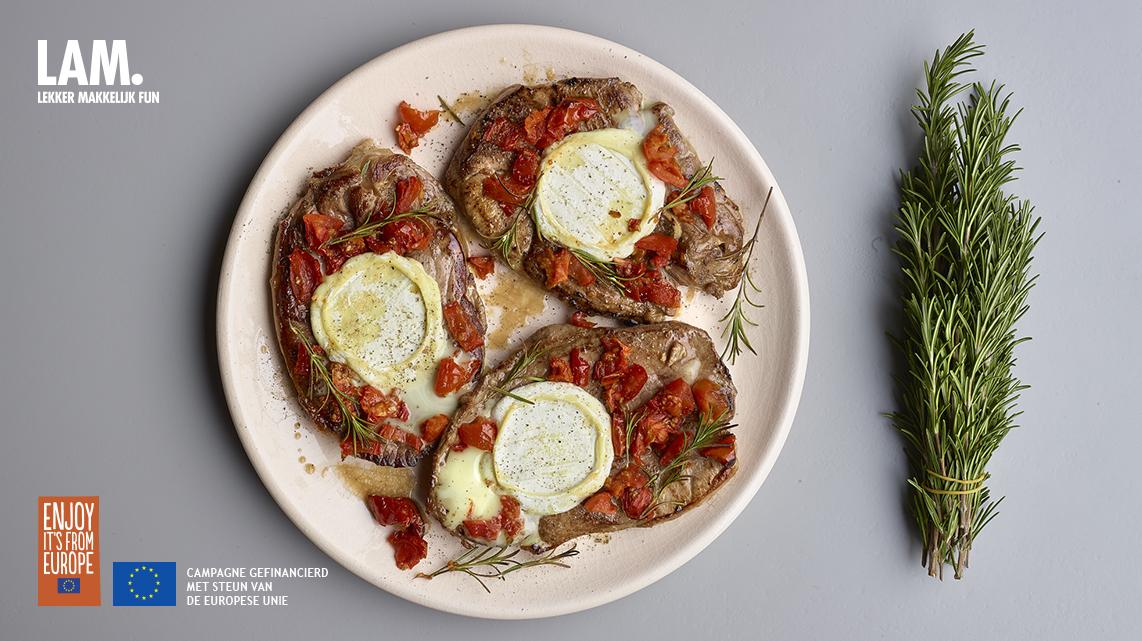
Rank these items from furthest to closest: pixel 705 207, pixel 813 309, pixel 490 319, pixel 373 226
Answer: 1. pixel 813 309
2. pixel 490 319
3. pixel 705 207
4. pixel 373 226

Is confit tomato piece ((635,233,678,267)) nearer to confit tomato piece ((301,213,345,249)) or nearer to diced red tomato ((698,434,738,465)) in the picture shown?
diced red tomato ((698,434,738,465))

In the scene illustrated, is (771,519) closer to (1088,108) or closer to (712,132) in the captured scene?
(712,132)

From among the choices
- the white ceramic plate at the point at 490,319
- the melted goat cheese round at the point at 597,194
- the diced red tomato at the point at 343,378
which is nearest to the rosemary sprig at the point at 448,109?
the white ceramic plate at the point at 490,319

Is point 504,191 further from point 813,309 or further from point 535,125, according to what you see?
point 813,309

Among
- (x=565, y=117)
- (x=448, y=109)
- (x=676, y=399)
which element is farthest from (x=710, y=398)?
(x=448, y=109)

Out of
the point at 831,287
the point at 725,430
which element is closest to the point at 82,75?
the point at 725,430

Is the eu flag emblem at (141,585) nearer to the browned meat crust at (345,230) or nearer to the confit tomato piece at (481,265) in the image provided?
the browned meat crust at (345,230)

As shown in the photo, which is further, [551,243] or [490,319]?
[490,319]
